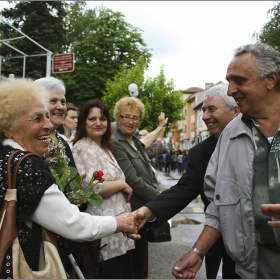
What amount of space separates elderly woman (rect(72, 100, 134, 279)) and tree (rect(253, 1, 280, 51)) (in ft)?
81.0

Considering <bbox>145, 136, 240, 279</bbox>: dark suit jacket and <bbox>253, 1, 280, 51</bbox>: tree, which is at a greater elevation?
<bbox>253, 1, 280, 51</bbox>: tree

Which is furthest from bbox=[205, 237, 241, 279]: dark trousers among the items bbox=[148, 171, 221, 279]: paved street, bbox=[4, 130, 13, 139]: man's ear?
bbox=[148, 171, 221, 279]: paved street

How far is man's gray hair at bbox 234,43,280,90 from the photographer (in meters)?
2.23

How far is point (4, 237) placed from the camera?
185cm

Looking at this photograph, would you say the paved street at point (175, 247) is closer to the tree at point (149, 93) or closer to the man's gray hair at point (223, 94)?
the man's gray hair at point (223, 94)

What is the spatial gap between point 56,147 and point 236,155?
4.13ft

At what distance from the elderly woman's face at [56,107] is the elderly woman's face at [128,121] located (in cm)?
88

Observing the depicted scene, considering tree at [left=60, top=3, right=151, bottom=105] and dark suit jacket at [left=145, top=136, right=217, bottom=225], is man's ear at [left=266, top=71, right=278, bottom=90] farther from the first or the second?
tree at [left=60, top=3, right=151, bottom=105]

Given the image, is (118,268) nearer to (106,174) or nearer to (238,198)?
(106,174)

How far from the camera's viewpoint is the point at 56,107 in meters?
3.66

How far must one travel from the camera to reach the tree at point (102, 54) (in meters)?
32.2

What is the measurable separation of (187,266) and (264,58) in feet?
4.34

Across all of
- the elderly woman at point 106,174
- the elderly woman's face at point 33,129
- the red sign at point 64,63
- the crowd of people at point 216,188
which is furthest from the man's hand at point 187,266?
the red sign at point 64,63

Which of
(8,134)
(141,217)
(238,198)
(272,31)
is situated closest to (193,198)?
(141,217)
